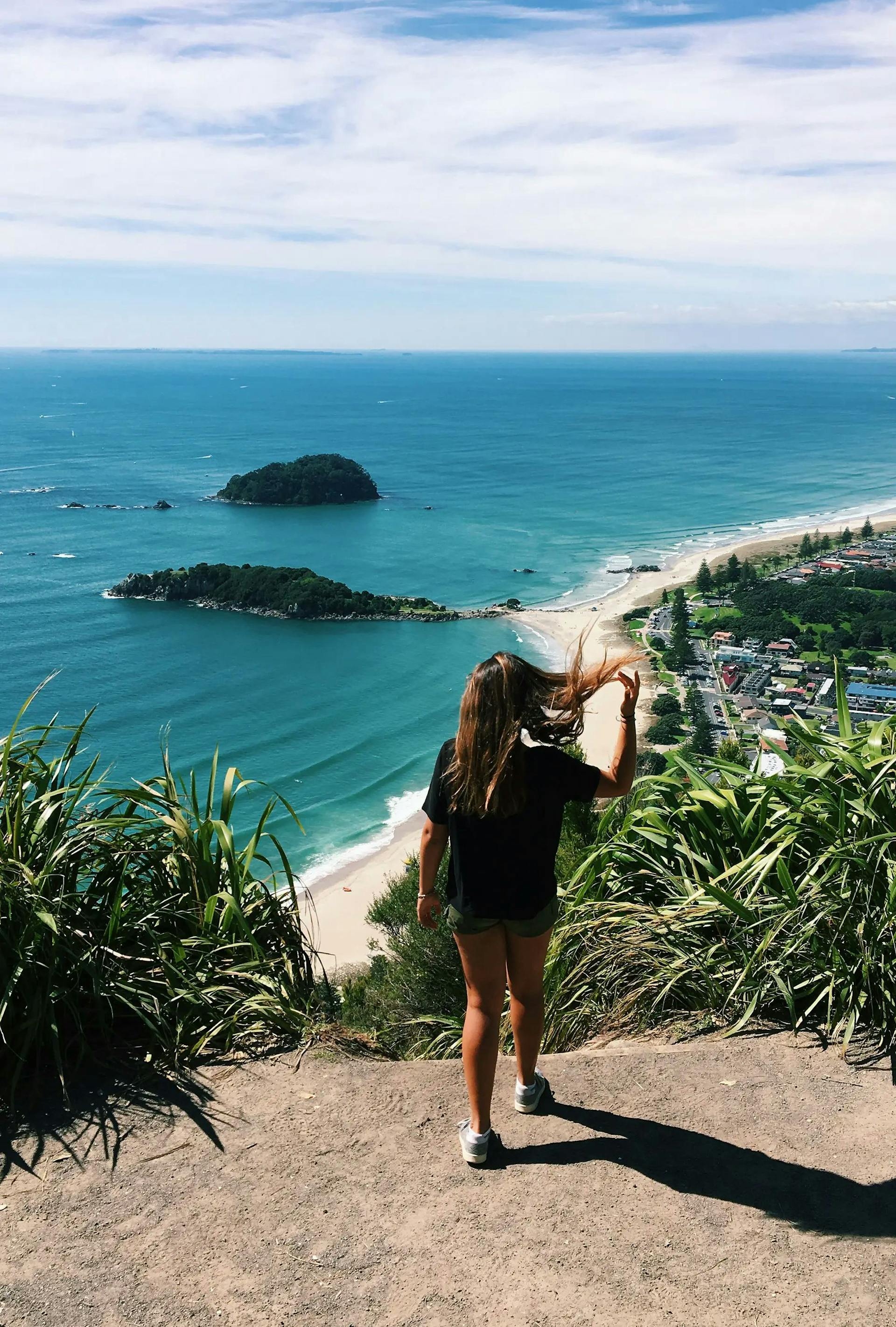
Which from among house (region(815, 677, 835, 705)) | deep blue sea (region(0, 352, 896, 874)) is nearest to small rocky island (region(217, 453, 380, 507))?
deep blue sea (region(0, 352, 896, 874))

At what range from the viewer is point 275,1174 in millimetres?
2455

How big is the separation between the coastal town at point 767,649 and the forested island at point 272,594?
12348 mm

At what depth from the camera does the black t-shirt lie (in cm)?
241

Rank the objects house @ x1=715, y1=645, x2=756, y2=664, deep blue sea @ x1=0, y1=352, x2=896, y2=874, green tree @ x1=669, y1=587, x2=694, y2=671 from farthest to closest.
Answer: house @ x1=715, y1=645, x2=756, y2=664 < green tree @ x1=669, y1=587, x2=694, y2=671 < deep blue sea @ x1=0, y1=352, x2=896, y2=874

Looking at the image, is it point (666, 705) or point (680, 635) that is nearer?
point (666, 705)

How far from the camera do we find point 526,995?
262cm

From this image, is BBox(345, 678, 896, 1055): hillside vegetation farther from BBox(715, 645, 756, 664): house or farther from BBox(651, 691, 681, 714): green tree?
BBox(715, 645, 756, 664): house

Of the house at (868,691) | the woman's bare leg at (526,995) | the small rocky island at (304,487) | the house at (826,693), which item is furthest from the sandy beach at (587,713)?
the small rocky island at (304,487)

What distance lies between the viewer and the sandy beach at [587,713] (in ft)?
66.9

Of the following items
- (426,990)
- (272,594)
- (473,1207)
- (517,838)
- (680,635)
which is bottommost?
(680,635)

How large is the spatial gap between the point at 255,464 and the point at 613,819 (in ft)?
310

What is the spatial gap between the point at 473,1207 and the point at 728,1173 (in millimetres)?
625

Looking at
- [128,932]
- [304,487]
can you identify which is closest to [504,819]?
[128,932]

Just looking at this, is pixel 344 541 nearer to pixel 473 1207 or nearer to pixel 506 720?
pixel 506 720
